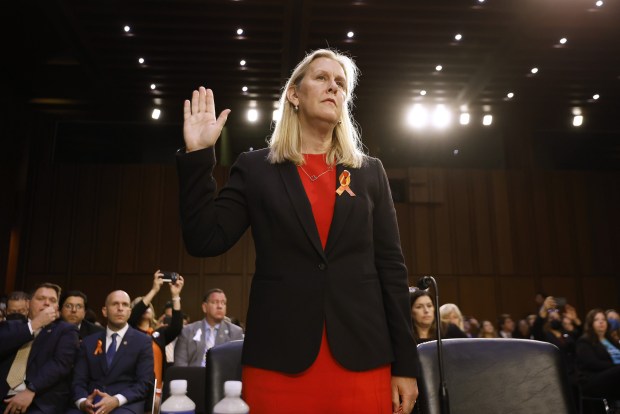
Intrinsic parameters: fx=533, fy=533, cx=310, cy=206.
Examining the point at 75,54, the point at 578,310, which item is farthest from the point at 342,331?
the point at 578,310

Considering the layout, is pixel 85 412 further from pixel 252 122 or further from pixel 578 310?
pixel 578 310

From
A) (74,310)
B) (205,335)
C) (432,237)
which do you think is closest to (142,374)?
(205,335)

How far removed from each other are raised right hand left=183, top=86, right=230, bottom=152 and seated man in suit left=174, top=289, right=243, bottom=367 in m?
3.98

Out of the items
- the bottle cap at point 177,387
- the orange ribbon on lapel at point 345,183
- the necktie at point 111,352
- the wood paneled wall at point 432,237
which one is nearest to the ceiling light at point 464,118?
the wood paneled wall at point 432,237

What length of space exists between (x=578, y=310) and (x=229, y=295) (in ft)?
24.6

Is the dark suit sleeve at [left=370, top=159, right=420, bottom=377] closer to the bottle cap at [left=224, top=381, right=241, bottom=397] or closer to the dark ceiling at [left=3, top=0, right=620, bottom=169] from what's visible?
the bottle cap at [left=224, top=381, right=241, bottom=397]

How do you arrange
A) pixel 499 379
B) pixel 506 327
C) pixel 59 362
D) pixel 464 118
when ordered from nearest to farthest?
pixel 499 379 < pixel 59 362 < pixel 506 327 < pixel 464 118

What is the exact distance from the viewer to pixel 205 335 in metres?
5.01

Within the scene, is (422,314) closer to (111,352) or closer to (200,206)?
(111,352)

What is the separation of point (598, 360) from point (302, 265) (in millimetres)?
4880

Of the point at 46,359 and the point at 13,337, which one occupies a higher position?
the point at 13,337

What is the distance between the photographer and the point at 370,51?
30.8 feet

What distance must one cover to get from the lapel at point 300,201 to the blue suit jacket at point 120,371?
3112mm

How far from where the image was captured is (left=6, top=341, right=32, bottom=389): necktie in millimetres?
3824
